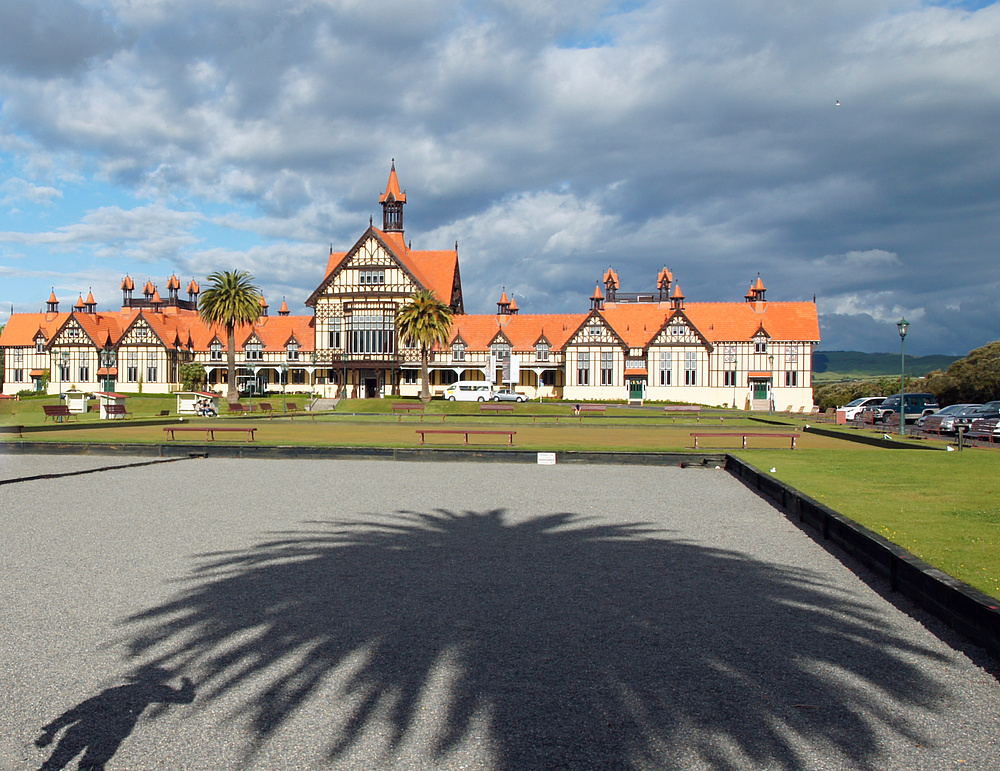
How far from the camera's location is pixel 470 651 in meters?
5.98

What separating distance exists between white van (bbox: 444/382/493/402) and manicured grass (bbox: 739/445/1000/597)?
42926 mm

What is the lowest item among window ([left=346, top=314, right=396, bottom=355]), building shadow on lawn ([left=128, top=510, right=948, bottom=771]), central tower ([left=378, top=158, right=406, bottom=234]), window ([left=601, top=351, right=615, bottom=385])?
building shadow on lawn ([left=128, top=510, right=948, bottom=771])

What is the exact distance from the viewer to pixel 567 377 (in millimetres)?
70438

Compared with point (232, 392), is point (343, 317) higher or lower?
higher

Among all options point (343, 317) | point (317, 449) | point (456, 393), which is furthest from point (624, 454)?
point (343, 317)

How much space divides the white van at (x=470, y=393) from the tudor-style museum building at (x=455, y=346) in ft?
23.0

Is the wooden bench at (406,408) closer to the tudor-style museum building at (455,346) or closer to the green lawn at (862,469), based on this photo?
the green lawn at (862,469)

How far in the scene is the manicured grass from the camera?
321 inches

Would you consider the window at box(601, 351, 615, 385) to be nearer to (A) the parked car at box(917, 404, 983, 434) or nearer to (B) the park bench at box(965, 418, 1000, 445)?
(A) the parked car at box(917, 404, 983, 434)

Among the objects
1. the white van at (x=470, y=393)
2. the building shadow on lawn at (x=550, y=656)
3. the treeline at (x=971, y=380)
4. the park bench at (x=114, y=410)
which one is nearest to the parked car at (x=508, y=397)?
the white van at (x=470, y=393)

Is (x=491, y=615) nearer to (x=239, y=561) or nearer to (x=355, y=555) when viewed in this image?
(x=355, y=555)

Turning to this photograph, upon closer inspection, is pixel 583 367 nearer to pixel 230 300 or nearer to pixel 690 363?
pixel 690 363

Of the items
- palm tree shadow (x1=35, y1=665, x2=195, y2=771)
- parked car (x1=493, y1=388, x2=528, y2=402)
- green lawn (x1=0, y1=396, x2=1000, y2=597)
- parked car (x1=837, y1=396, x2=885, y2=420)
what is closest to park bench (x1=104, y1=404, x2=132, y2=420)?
green lawn (x1=0, y1=396, x2=1000, y2=597)

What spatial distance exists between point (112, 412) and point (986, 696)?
44.9 m
